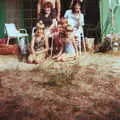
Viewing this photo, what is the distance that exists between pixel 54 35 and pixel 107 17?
78.5 inches

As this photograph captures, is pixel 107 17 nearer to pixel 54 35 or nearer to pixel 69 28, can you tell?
pixel 69 28

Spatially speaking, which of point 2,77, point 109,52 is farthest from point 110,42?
point 2,77

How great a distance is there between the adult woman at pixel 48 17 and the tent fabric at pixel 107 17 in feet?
5.56

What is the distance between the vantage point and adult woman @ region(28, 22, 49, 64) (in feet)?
25.7

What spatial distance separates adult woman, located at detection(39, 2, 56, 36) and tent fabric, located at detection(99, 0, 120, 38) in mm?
1695

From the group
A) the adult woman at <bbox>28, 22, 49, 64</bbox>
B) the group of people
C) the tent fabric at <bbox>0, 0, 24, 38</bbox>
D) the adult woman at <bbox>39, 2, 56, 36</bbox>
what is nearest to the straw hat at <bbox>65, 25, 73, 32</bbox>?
the group of people

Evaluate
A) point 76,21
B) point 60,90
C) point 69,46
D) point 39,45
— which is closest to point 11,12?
point 76,21

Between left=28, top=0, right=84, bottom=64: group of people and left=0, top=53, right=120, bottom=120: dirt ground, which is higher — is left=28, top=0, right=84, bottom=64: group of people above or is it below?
above

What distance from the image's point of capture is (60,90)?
5574 mm

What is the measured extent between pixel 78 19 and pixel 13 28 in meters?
1.74

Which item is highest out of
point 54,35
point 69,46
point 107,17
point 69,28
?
point 107,17

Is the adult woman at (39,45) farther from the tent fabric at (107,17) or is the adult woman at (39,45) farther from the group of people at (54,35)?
the tent fabric at (107,17)

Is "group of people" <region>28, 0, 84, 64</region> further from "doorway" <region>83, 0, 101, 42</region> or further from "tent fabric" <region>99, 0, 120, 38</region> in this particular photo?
"doorway" <region>83, 0, 101, 42</region>

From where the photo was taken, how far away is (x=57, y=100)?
514cm
